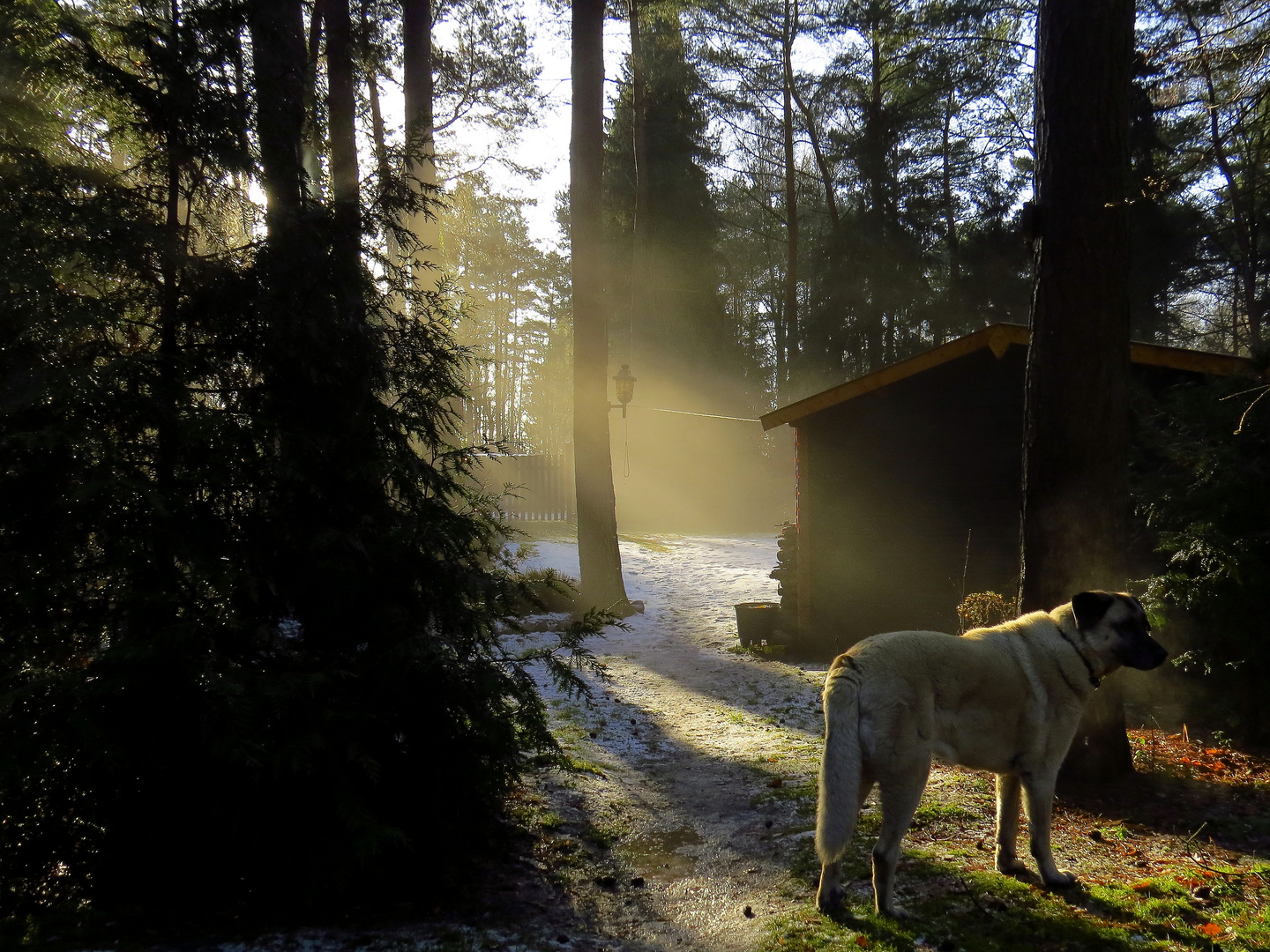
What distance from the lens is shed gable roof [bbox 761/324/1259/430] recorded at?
29.8 ft

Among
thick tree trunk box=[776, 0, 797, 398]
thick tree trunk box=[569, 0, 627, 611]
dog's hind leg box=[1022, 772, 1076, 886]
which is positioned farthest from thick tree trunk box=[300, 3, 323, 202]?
thick tree trunk box=[776, 0, 797, 398]

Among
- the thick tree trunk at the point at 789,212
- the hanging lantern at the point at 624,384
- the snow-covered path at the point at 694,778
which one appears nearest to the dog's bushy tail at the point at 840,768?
the snow-covered path at the point at 694,778

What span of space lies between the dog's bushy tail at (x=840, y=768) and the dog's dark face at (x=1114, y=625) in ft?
4.84

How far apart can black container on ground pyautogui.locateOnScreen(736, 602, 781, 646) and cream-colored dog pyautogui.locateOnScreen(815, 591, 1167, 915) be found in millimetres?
8453

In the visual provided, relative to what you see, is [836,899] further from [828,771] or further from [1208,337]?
[1208,337]

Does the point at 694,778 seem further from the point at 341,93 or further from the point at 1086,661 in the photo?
Result: the point at 341,93

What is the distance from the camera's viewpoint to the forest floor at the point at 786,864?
3.62 metres

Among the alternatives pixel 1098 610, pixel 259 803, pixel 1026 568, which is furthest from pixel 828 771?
pixel 1026 568

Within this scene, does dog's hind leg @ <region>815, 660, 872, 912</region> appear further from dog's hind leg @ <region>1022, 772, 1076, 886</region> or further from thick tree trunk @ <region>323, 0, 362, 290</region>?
thick tree trunk @ <region>323, 0, 362, 290</region>

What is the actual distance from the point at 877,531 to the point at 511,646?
5863 millimetres

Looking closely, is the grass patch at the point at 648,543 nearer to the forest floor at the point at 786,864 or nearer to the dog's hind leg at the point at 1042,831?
the forest floor at the point at 786,864

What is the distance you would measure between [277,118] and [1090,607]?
5.29 meters

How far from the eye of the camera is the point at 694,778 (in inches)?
254

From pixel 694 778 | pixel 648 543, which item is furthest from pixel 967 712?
pixel 648 543
